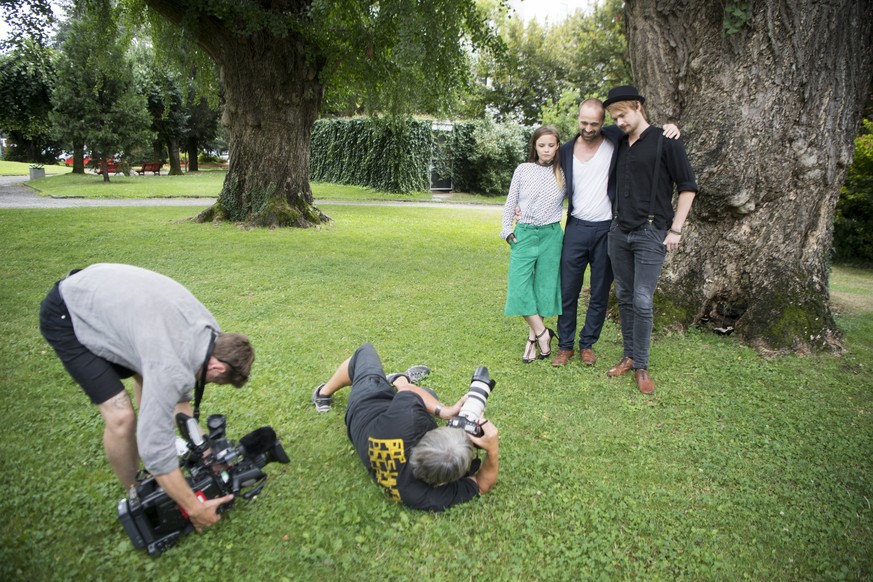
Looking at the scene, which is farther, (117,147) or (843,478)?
(117,147)

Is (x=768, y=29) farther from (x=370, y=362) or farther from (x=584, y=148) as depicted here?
(x=370, y=362)

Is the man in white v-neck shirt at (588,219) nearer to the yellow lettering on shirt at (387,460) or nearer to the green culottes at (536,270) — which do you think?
the green culottes at (536,270)

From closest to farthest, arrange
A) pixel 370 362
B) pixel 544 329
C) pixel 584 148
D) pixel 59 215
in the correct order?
1. pixel 370 362
2. pixel 584 148
3. pixel 544 329
4. pixel 59 215

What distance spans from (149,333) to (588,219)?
11.4 feet

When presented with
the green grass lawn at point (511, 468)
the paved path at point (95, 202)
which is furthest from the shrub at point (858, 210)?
the paved path at point (95, 202)

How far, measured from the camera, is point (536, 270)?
483 cm

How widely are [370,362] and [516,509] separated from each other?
1.32 meters

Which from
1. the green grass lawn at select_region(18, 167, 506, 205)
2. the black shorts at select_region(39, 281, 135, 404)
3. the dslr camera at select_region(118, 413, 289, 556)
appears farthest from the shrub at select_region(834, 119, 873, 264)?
the green grass lawn at select_region(18, 167, 506, 205)

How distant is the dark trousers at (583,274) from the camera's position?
4.57 metres

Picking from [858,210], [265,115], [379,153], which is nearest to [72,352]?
[265,115]

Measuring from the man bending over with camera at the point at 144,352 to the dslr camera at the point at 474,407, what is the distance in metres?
1.14

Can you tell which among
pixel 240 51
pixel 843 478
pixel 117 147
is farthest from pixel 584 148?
pixel 117 147

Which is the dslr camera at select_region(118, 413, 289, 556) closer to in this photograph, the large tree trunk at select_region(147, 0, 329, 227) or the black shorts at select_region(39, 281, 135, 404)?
the black shorts at select_region(39, 281, 135, 404)

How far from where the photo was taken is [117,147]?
2234 cm
